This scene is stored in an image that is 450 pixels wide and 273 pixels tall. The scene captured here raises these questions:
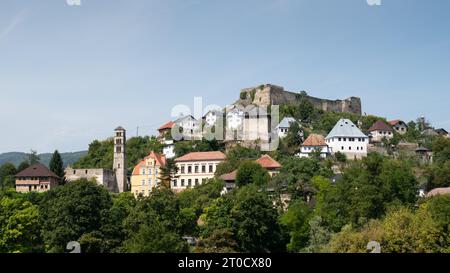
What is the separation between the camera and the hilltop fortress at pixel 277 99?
261 ft

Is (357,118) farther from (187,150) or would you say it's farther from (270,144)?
(187,150)

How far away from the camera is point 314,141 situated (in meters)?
63.7

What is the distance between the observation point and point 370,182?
1416 inches

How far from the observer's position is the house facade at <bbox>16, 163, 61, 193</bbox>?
192 ft

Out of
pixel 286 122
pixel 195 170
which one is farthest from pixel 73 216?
pixel 286 122

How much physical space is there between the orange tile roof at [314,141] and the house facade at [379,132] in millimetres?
10505

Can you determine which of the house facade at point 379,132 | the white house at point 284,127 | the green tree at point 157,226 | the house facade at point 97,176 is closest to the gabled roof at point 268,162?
the white house at point 284,127

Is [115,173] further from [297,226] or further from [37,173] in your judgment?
[297,226]

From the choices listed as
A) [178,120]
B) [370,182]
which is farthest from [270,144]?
[370,182]

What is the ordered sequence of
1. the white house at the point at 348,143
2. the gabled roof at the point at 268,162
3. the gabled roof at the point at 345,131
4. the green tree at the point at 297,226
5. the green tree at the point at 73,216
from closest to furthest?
1. the green tree at the point at 73,216
2. the green tree at the point at 297,226
3. the gabled roof at the point at 268,162
4. the white house at the point at 348,143
5. the gabled roof at the point at 345,131

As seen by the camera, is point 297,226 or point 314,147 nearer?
point 297,226

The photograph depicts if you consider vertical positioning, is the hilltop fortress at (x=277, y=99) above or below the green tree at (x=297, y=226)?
above

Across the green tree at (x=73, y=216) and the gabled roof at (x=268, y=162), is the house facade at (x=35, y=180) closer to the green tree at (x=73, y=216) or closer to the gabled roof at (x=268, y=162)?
the gabled roof at (x=268, y=162)

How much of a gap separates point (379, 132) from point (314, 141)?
1337cm
